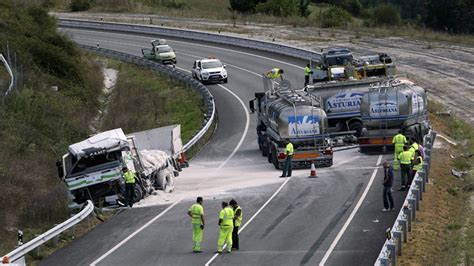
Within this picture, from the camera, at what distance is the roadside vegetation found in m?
76.3

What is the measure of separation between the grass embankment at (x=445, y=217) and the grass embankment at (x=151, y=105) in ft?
41.8

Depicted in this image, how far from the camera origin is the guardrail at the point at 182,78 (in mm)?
41559

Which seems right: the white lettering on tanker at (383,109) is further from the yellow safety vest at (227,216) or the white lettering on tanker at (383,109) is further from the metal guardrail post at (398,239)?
the yellow safety vest at (227,216)

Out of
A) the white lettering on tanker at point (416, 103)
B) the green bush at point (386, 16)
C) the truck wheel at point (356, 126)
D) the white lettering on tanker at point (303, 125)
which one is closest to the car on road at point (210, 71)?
the truck wheel at point (356, 126)

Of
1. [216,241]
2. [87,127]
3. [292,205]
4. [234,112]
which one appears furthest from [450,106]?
[216,241]

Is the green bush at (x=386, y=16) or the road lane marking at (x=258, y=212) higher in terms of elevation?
the road lane marking at (x=258, y=212)

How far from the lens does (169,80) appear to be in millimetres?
58875

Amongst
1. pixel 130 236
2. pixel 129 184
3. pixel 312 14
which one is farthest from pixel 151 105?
pixel 312 14

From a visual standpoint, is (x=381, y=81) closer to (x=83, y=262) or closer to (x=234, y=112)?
(x=234, y=112)

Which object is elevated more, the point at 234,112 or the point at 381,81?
the point at 381,81

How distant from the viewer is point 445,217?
26547 mm

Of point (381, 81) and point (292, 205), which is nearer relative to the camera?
point (292, 205)

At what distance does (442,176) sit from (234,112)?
1805cm

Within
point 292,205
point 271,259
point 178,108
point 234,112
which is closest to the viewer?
point 271,259
